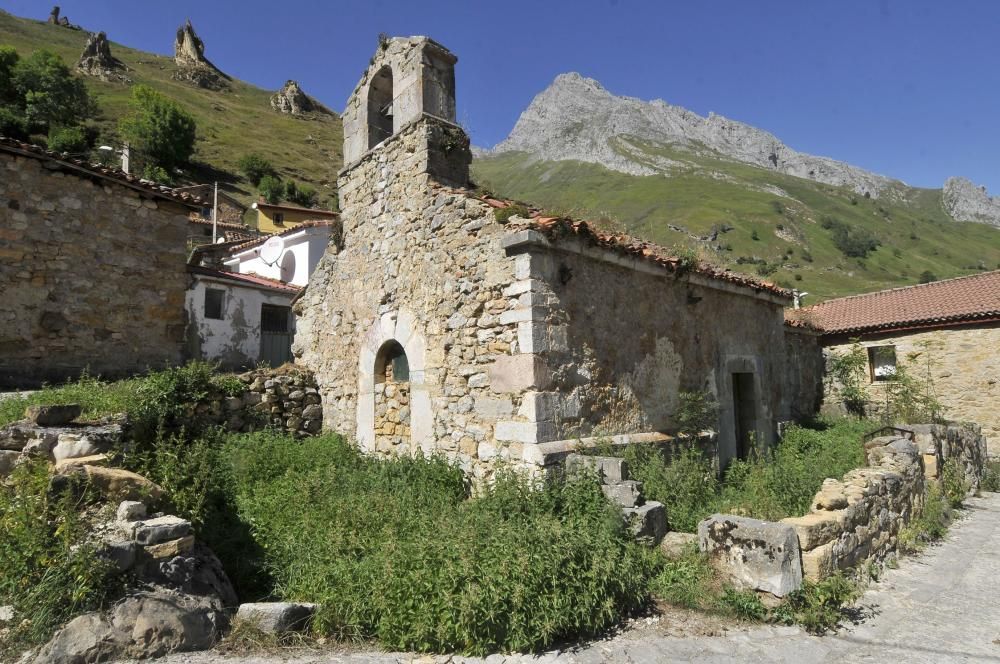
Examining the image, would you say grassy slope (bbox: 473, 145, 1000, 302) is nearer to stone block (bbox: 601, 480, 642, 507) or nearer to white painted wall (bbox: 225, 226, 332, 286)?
white painted wall (bbox: 225, 226, 332, 286)

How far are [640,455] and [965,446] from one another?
7491mm

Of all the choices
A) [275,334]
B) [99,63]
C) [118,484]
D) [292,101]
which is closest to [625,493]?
[118,484]

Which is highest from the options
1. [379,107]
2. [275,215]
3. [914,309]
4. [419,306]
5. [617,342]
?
[275,215]

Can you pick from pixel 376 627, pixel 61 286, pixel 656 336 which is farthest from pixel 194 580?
pixel 61 286

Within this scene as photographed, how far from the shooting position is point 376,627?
3896mm

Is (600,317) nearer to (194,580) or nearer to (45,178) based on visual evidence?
(194,580)

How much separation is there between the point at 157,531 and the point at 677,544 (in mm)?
4270

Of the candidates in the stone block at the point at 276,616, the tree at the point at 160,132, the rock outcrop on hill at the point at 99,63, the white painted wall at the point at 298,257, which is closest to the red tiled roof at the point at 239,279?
the white painted wall at the point at 298,257

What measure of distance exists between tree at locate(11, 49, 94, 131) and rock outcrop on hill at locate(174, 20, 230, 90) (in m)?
37.8

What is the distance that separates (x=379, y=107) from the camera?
891 centimetres

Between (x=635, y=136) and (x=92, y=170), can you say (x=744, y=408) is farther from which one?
(x=635, y=136)

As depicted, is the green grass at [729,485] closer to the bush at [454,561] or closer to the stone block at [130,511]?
the bush at [454,561]

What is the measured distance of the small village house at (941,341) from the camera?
13.7 metres

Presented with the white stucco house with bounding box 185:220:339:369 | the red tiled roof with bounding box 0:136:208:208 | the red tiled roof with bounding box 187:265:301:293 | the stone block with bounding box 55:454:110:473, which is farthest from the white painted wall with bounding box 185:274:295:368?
the stone block with bounding box 55:454:110:473
